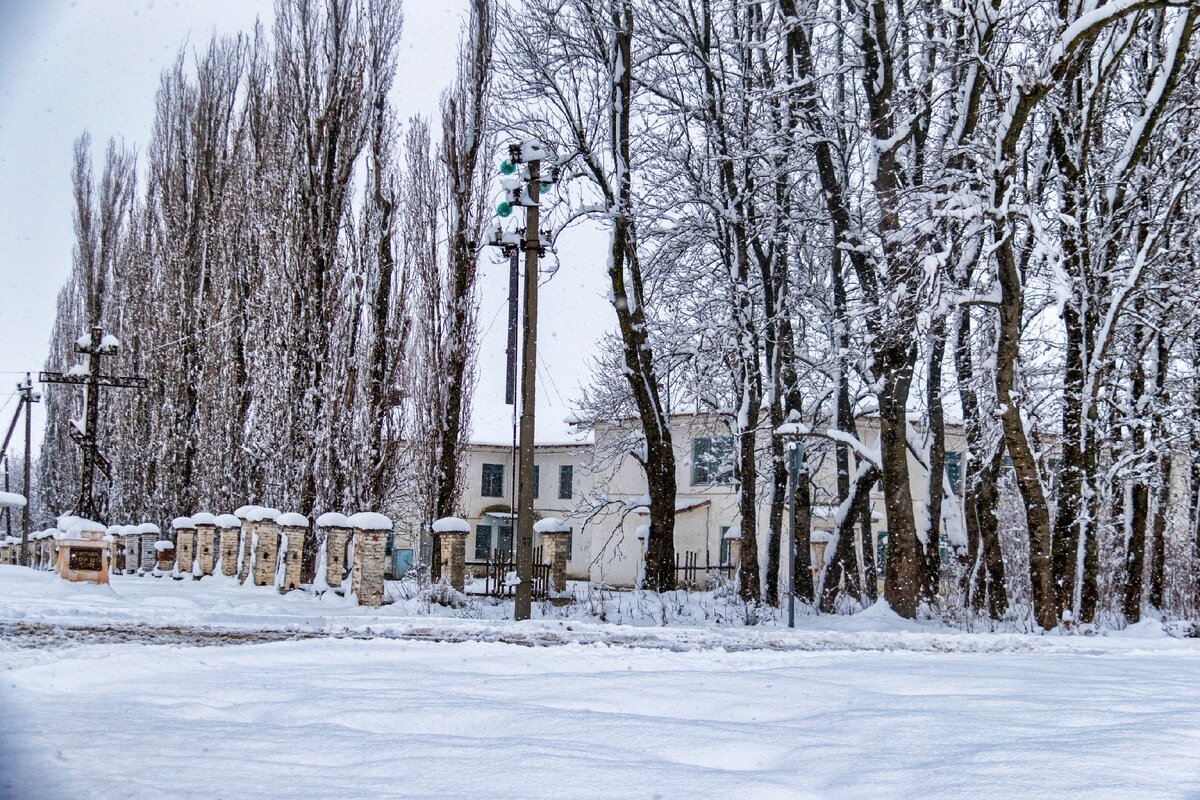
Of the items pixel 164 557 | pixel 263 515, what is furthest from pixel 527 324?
pixel 164 557

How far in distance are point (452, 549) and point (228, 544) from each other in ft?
18.2

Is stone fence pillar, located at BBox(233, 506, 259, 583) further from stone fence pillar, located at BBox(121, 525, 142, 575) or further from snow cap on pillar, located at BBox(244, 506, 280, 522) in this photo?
stone fence pillar, located at BBox(121, 525, 142, 575)

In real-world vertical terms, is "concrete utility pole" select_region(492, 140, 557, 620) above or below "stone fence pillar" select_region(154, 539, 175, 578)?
above

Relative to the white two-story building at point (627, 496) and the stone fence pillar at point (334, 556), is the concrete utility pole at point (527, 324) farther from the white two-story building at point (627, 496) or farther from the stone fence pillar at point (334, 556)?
the white two-story building at point (627, 496)

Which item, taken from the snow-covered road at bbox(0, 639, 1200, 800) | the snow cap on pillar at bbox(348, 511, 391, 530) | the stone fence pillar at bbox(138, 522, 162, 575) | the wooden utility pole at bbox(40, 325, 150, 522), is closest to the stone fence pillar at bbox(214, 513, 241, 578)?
the stone fence pillar at bbox(138, 522, 162, 575)

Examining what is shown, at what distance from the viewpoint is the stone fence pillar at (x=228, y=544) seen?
20.2m

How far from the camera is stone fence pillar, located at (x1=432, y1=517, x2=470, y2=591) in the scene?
1731 centimetres

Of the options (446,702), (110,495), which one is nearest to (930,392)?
(446,702)

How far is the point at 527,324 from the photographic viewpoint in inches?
574

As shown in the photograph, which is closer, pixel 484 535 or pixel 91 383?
pixel 91 383

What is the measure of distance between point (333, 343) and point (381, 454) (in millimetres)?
2693

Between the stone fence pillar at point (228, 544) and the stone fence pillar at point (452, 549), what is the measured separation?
4.95m

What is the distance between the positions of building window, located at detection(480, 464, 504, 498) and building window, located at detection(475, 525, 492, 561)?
5.08 feet

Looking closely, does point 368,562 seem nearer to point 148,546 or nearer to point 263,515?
point 263,515
